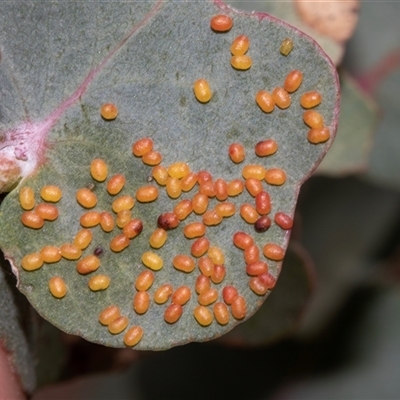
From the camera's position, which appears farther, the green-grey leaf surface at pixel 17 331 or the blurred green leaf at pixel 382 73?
the blurred green leaf at pixel 382 73

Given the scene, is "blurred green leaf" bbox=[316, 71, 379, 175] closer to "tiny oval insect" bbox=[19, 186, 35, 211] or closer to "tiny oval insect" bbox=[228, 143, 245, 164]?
"tiny oval insect" bbox=[228, 143, 245, 164]

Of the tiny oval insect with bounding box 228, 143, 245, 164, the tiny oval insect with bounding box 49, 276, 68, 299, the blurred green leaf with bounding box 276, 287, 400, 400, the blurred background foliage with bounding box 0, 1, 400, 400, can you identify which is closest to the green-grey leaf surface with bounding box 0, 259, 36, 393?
the tiny oval insect with bounding box 49, 276, 68, 299

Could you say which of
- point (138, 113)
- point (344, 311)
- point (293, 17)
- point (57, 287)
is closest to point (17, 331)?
point (57, 287)

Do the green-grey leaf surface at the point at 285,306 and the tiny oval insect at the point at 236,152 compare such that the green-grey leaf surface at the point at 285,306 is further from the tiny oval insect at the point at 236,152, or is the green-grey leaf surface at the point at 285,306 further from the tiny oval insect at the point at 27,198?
the tiny oval insect at the point at 27,198

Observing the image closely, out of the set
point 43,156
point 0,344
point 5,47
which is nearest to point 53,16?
point 5,47

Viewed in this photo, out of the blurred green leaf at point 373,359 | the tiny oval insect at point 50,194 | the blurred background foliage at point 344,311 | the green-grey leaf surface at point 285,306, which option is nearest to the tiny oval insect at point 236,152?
the tiny oval insect at point 50,194

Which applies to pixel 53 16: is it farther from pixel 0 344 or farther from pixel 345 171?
pixel 345 171

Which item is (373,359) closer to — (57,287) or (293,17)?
(293,17)

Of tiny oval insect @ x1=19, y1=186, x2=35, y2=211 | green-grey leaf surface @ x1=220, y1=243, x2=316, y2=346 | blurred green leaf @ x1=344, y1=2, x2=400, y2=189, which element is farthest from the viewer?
blurred green leaf @ x1=344, y1=2, x2=400, y2=189
